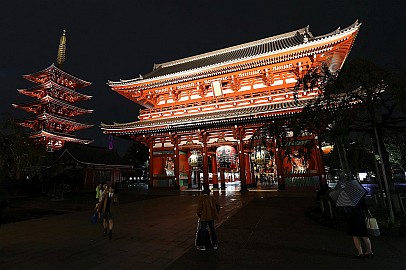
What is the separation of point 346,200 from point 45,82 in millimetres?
47487

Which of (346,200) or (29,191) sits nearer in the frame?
(346,200)

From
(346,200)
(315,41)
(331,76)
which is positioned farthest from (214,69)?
(346,200)

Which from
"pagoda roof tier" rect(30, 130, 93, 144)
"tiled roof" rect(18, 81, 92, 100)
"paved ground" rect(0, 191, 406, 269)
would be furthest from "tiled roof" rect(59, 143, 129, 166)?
"paved ground" rect(0, 191, 406, 269)

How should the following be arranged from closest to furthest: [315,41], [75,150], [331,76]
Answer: [331,76], [315,41], [75,150]

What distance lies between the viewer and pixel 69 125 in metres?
40.2

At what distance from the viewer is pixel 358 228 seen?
4504 millimetres

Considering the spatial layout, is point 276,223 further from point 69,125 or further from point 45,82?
point 45,82

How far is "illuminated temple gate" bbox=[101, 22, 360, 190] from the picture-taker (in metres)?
17.1

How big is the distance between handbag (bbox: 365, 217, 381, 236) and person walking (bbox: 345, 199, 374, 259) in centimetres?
128

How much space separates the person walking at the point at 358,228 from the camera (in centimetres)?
447

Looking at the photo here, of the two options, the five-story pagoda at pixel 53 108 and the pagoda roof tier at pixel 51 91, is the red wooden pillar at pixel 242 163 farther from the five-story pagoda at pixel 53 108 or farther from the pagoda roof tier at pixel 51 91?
the pagoda roof tier at pixel 51 91

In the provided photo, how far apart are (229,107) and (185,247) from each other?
15651 millimetres

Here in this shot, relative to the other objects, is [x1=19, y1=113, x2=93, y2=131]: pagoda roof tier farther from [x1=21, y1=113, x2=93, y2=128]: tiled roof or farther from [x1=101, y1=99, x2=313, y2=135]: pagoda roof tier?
[x1=101, y1=99, x2=313, y2=135]: pagoda roof tier

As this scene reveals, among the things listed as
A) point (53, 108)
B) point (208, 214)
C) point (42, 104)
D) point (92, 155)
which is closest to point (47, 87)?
point (42, 104)
